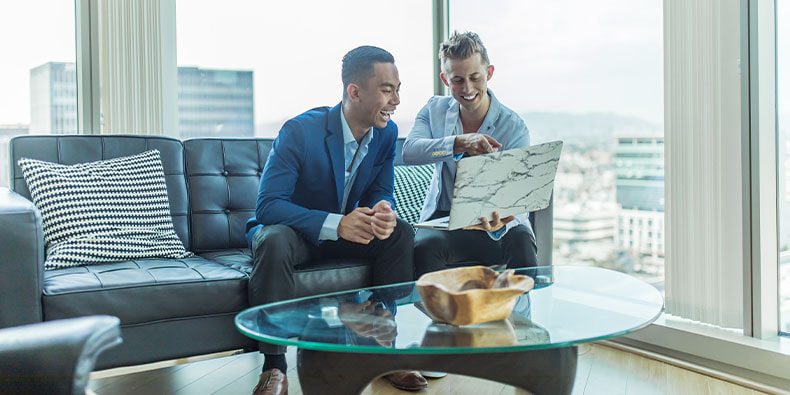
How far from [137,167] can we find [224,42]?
3.83 feet

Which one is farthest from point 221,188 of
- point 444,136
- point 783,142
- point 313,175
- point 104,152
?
point 783,142

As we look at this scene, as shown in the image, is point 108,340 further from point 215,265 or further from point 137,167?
point 137,167

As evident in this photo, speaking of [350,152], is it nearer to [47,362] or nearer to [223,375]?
[223,375]

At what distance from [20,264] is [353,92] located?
1144 millimetres

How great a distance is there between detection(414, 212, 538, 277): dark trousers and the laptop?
0.89 ft

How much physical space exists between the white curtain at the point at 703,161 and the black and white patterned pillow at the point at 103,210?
6.01 ft

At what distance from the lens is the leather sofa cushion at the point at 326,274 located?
6.61ft

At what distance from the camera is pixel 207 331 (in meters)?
1.87

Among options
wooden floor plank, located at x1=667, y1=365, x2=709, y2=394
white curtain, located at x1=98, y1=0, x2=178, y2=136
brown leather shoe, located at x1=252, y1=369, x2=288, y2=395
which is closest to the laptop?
brown leather shoe, located at x1=252, y1=369, x2=288, y2=395

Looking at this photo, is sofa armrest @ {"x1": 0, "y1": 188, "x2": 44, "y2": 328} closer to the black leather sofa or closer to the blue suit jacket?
the black leather sofa

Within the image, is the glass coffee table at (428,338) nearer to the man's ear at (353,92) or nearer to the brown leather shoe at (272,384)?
the brown leather shoe at (272,384)

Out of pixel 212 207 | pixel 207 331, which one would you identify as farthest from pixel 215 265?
pixel 212 207

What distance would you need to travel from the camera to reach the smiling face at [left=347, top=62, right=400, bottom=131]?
85.7 inches

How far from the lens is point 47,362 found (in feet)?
2.68
